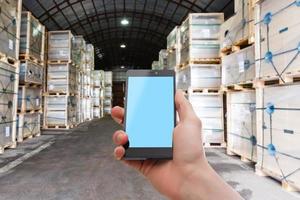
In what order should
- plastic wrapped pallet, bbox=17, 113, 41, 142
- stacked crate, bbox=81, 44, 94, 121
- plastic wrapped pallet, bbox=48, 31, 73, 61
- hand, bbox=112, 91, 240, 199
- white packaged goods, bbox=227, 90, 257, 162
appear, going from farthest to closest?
stacked crate, bbox=81, 44, 94, 121
plastic wrapped pallet, bbox=48, 31, 73, 61
plastic wrapped pallet, bbox=17, 113, 41, 142
white packaged goods, bbox=227, 90, 257, 162
hand, bbox=112, 91, 240, 199

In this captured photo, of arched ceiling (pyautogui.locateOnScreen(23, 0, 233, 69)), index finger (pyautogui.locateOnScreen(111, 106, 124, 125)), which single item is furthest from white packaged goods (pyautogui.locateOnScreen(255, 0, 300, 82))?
arched ceiling (pyautogui.locateOnScreen(23, 0, 233, 69))

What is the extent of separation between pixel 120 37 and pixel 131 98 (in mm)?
26688

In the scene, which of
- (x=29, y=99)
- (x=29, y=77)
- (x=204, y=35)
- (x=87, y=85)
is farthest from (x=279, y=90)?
(x=87, y=85)

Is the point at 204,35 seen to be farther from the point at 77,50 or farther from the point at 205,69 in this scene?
the point at 77,50

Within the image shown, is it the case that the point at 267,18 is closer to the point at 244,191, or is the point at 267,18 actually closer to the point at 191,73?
the point at 244,191

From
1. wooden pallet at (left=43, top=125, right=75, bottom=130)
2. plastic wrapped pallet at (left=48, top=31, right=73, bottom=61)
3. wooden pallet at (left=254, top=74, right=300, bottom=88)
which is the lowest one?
wooden pallet at (left=43, top=125, right=75, bottom=130)

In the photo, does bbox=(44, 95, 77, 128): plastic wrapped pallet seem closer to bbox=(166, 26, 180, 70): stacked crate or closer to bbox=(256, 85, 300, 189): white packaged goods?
bbox=(166, 26, 180, 70): stacked crate

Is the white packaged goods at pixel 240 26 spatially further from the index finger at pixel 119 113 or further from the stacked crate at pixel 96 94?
the stacked crate at pixel 96 94

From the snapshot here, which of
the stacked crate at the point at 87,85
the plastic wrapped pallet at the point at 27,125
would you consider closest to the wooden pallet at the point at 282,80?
the plastic wrapped pallet at the point at 27,125

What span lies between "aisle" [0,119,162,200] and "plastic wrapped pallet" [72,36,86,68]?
7133 mm

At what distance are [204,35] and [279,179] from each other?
4772 mm

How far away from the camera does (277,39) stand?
163 inches

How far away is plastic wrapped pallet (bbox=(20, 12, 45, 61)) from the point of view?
27.2 ft

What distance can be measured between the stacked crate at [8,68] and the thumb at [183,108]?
6074 millimetres
